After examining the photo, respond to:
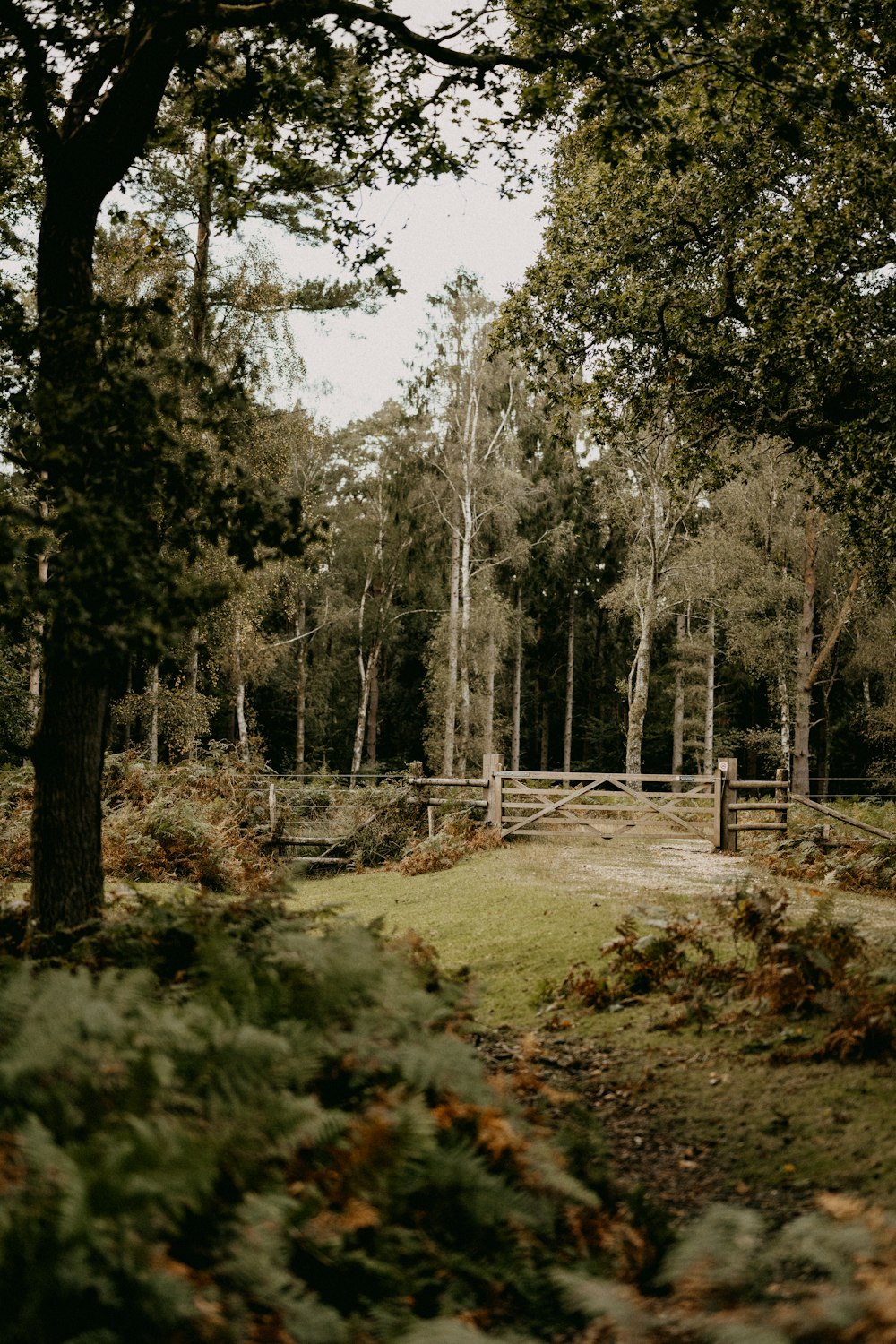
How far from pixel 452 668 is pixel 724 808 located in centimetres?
1592

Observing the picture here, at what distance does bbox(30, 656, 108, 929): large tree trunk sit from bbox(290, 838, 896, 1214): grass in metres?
1.41

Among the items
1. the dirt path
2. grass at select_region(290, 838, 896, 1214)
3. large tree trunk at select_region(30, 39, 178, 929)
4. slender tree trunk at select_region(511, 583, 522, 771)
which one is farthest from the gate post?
slender tree trunk at select_region(511, 583, 522, 771)

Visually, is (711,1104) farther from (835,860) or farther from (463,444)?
(463,444)

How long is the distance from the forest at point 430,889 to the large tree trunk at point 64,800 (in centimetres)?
3

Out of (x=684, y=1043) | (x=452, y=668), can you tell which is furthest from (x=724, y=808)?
(x=452, y=668)

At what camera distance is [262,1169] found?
289 centimetres

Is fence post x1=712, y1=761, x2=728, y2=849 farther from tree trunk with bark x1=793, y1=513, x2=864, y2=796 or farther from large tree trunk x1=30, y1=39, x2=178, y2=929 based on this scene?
tree trunk with bark x1=793, y1=513, x2=864, y2=796

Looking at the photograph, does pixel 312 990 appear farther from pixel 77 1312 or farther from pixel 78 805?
pixel 78 805

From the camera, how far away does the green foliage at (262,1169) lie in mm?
2363

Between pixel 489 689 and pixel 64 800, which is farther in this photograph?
pixel 489 689

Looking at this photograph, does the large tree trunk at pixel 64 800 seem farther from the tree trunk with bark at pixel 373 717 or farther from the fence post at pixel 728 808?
the tree trunk with bark at pixel 373 717

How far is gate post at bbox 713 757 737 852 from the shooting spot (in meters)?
15.5

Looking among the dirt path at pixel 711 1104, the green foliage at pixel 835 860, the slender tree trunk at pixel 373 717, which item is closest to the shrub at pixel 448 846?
the green foliage at pixel 835 860

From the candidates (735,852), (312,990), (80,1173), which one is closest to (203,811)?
(735,852)
